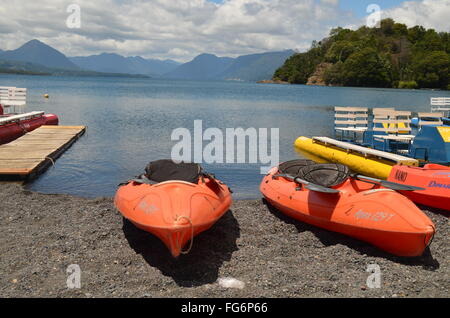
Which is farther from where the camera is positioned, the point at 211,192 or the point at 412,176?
the point at 412,176

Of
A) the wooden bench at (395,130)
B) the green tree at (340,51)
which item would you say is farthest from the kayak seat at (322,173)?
the green tree at (340,51)

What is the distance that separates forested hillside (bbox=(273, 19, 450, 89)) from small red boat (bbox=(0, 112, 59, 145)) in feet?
311

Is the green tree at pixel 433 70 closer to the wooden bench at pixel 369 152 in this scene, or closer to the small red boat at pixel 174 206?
the wooden bench at pixel 369 152

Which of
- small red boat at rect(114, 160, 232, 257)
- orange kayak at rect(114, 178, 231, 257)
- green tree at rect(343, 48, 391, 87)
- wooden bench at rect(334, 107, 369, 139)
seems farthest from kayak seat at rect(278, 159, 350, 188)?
green tree at rect(343, 48, 391, 87)

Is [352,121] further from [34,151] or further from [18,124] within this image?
[18,124]

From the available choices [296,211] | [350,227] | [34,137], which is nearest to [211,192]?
[296,211]

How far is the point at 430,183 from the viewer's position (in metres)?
7.57

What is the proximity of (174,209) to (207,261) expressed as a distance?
3.08 feet

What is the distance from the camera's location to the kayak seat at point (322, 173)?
22.7 feet

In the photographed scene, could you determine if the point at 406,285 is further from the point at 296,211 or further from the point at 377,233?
the point at 296,211

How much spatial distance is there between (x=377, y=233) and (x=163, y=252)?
3.08 metres

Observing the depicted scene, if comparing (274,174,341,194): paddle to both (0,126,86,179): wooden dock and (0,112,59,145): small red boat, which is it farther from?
(0,112,59,145): small red boat

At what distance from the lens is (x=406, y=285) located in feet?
15.9
